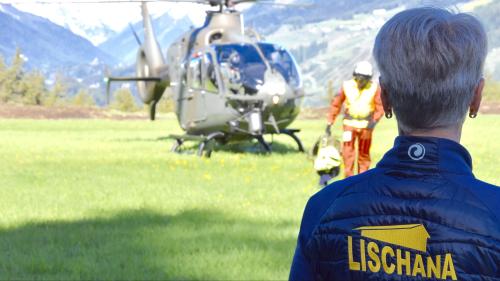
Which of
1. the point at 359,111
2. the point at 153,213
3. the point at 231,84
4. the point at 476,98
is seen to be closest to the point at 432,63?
the point at 476,98

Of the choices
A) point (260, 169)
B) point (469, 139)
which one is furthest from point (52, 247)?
point (469, 139)

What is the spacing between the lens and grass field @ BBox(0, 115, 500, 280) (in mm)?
5711

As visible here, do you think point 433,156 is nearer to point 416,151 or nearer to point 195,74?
point 416,151

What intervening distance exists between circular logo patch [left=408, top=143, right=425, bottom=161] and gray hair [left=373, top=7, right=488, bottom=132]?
5 centimetres

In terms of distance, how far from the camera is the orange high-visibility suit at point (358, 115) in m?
10.1

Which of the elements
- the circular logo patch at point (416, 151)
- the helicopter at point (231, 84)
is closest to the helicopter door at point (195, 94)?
the helicopter at point (231, 84)

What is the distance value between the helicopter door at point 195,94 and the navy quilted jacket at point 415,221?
13599mm

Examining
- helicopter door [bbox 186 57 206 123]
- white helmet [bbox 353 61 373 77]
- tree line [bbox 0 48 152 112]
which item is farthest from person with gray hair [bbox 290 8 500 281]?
tree line [bbox 0 48 152 112]

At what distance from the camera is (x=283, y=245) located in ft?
20.7

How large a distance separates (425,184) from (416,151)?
0.07 meters

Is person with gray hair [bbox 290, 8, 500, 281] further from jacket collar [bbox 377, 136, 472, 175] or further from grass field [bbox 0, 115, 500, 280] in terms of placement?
grass field [bbox 0, 115, 500, 280]

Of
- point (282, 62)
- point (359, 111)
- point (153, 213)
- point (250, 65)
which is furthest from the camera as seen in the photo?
point (282, 62)

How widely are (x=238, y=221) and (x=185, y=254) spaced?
1552 millimetres

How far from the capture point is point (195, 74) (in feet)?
51.3
